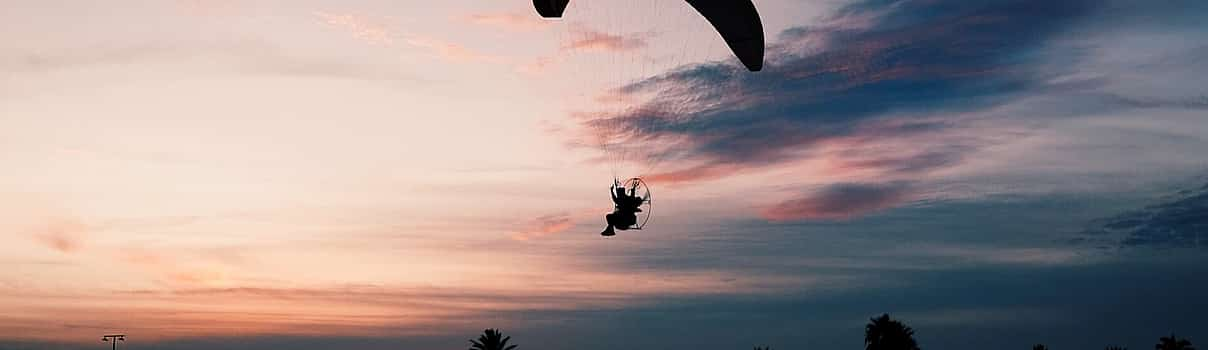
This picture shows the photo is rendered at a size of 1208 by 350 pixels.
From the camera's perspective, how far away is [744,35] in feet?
108

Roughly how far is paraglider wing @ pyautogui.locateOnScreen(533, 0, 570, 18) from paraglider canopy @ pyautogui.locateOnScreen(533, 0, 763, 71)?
3831 millimetres

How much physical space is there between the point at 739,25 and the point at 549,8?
5934mm

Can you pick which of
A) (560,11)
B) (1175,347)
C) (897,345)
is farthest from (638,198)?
(897,345)

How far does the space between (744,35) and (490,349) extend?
167 feet

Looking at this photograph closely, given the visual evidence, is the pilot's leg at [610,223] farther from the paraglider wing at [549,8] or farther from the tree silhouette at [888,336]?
the tree silhouette at [888,336]

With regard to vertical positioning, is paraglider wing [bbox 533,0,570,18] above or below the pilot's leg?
above

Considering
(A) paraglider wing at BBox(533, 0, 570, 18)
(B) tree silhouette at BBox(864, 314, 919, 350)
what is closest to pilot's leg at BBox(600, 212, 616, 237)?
(A) paraglider wing at BBox(533, 0, 570, 18)

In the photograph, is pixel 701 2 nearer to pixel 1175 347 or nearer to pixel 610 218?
pixel 610 218

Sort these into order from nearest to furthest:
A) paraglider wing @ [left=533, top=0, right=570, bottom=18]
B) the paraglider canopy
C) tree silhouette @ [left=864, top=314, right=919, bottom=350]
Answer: paraglider wing @ [left=533, top=0, right=570, bottom=18] → the paraglider canopy → tree silhouette @ [left=864, top=314, right=919, bottom=350]

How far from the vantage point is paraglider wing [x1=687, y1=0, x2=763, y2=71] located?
31750 millimetres

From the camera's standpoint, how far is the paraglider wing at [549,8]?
28609 mm

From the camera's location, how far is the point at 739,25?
3253cm

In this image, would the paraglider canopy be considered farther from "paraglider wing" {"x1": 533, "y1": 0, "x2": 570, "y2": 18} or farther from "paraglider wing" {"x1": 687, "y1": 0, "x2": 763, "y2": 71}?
"paraglider wing" {"x1": 533, "y1": 0, "x2": 570, "y2": 18}

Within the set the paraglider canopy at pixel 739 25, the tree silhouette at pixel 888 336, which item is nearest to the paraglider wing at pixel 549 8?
the paraglider canopy at pixel 739 25
